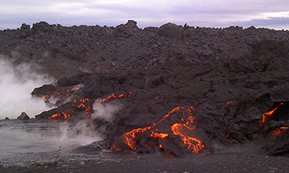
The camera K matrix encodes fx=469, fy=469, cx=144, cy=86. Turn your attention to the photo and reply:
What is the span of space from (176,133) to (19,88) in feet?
42.6

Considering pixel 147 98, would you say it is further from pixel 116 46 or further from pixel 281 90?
pixel 116 46

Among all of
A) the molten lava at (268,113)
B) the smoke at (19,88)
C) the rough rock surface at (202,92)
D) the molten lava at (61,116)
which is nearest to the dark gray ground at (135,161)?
the rough rock surface at (202,92)

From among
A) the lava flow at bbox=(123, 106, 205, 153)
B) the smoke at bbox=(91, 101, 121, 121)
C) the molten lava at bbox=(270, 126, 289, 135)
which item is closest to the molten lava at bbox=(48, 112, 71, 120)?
the smoke at bbox=(91, 101, 121, 121)

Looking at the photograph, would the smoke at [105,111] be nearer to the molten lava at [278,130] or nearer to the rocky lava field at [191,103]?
the rocky lava field at [191,103]

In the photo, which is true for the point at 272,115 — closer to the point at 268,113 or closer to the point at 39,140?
the point at 268,113

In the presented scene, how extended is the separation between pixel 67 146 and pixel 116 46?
679 inches

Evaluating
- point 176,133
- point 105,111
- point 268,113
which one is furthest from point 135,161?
point 105,111

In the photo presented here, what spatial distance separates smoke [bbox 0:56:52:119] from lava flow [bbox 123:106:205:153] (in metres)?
8.30

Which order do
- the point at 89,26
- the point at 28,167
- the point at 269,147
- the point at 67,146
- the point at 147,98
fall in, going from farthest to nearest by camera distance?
the point at 89,26, the point at 147,98, the point at 67,146, the point at 269,147, the point at 28,167

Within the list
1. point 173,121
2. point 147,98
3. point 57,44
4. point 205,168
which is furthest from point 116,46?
point 205,168

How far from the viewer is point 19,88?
2038 centimetres

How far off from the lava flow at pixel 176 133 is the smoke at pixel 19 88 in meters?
8.30

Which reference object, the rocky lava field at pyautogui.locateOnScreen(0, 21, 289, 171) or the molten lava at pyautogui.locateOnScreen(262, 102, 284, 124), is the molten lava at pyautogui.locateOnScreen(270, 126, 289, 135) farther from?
the molten lava at pyautogui.locateOnScreen(262, 102, 284, 124)

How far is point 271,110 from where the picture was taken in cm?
1016
